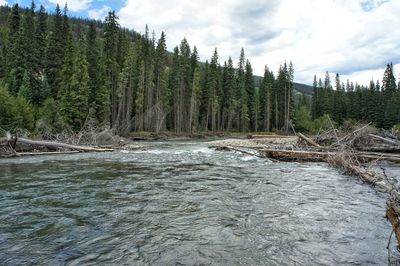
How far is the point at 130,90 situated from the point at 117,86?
4225 mm

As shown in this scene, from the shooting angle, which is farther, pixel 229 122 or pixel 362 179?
pixel 229 122

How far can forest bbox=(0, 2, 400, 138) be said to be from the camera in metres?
41.3

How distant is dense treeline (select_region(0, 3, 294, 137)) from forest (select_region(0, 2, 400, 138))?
0.56 feet

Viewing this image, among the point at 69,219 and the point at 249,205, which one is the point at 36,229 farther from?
the point at 249,205

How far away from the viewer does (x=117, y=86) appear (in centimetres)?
5412

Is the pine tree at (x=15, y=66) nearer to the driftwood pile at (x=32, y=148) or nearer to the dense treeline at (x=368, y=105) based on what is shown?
the driftwood pile at (x=32, y=148)

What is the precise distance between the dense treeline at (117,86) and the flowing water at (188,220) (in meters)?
21.2

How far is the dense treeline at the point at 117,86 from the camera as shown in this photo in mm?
41281

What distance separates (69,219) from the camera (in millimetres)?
7676

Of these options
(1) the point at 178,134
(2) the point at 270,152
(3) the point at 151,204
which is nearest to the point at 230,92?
(1) the point at 178,134

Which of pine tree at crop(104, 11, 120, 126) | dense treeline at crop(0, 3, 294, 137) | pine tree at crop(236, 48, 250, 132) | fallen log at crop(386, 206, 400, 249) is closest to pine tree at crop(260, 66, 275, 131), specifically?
dense treeline at crop(0, 3, 294, 137)

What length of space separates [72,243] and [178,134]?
5530 cm

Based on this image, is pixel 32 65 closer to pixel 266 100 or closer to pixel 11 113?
pixel 11 113

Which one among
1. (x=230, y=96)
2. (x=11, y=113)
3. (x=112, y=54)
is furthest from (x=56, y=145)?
(x=230, y=96)
